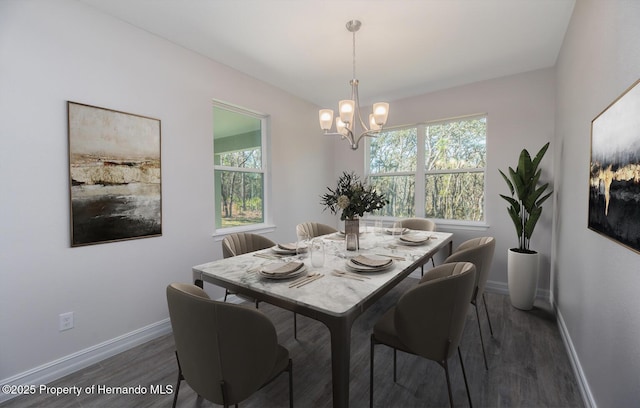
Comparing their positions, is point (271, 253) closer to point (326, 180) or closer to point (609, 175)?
point (609, 175)

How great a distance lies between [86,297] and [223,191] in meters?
1.57

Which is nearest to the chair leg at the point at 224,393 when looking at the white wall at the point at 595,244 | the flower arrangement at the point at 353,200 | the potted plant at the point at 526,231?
the flower arrangement at the point at 353,200

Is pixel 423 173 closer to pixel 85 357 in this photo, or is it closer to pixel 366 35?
pixel 366 35

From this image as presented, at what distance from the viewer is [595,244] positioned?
1539 millimetres

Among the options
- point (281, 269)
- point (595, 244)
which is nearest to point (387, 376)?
point (281, 269)

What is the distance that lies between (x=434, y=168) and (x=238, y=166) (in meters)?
2.78

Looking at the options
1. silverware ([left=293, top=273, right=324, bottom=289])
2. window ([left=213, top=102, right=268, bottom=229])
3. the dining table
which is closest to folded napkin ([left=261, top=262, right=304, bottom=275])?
the dining table

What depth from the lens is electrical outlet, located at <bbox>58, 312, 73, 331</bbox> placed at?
6.38ft

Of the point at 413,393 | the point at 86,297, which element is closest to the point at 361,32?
the point at 413,393

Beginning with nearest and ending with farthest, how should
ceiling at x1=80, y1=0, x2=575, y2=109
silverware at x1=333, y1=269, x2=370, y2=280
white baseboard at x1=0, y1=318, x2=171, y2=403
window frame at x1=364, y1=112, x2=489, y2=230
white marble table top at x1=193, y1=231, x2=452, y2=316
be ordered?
white marble table top at x1=193, y1=231, x2=452, y2=316 → silverware at x1=333, y1=269, x2=370, y2=280 → white baseboard at x1=0, y1=318, x2=171, y2=403 → ceiling at x1=80, y1=0, x2=575, y2=109 → window frame at x1=364, y1=112, x2=489, y2=230

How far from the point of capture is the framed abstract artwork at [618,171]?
1039 millimetres

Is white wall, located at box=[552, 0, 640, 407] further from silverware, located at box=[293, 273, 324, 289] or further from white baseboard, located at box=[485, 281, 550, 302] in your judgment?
silverware, located at box=[293, 273, 324, 289]

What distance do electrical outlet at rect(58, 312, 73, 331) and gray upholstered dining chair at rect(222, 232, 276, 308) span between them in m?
1.09

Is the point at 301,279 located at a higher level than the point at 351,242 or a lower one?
lower
